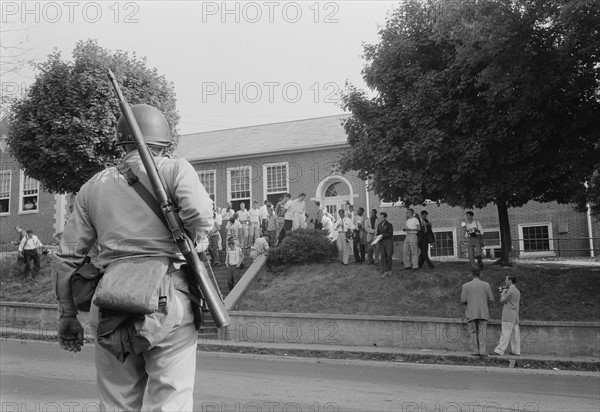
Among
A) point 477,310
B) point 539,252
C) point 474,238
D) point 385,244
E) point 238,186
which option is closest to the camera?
point 477,310

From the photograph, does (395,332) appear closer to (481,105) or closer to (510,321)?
(510,321)

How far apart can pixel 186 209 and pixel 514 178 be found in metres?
16.3

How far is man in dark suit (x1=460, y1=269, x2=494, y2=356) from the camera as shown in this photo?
49.3 feet

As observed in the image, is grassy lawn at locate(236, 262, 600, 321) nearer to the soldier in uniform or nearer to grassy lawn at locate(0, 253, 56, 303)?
grassy lawn at locate(0, 253, 56, 303)

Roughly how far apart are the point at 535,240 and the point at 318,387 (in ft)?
72.6

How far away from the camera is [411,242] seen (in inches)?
790

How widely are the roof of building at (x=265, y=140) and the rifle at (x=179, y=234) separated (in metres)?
30.3

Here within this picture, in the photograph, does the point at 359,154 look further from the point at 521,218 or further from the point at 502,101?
the point at 521,218

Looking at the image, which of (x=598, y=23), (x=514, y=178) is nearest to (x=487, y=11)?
(x=598, y=23)

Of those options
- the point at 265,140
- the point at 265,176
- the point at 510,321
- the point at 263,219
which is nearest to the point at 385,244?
the point at 510,321

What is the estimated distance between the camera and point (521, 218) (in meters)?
32.3

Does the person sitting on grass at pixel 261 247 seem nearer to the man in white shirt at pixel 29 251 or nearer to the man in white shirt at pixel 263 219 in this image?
the man in white shirt at pixel 263 219

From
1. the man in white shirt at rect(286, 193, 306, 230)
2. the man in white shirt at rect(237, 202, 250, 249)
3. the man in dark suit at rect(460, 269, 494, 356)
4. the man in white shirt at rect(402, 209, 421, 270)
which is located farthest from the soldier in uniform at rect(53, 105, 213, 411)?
the man in white shirt at rect(237, 202, 250, 249)

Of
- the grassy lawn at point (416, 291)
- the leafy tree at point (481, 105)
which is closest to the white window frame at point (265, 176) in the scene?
the leafy tree at point (481, 105)
